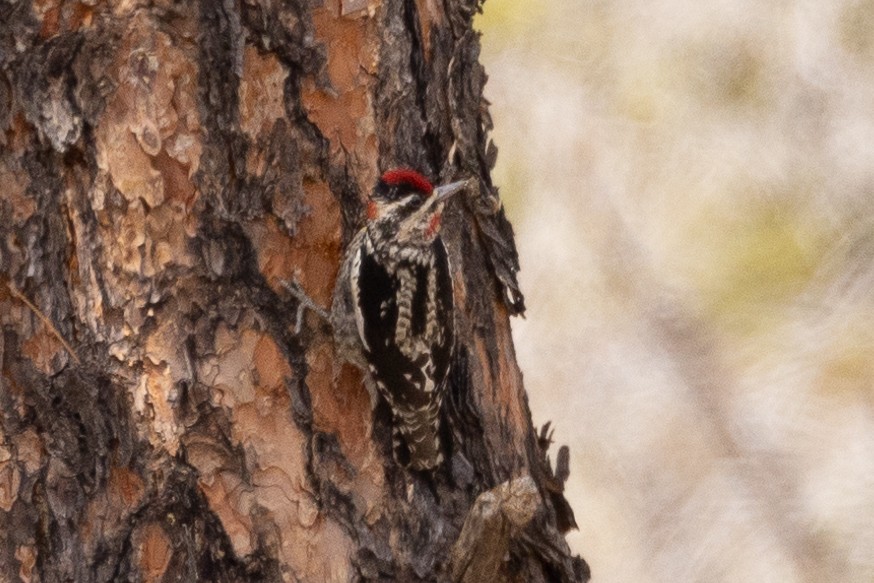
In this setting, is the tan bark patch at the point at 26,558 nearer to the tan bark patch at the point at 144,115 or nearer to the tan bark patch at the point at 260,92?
the tan bark patch at the point at 144,115

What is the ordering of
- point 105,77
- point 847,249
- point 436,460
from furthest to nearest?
1. point 847,249
2. point 436,460
3. point 105,77

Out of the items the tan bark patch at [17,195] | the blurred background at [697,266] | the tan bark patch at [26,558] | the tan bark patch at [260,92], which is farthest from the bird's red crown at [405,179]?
the blurred background at [697,266]

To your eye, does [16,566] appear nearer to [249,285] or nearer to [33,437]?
[33,437]

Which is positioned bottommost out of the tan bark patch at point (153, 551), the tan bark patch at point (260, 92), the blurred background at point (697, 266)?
the tan bark patch at point (153, 551)

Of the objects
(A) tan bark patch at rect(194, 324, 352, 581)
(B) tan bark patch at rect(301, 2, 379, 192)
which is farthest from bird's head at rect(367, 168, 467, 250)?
(A) tan bark patch at rect(194, 324, 352, 581)

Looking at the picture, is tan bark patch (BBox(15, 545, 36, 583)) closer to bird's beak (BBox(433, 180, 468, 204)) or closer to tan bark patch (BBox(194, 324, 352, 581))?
tan bark patch (BBox(194, 324, 352, 581))

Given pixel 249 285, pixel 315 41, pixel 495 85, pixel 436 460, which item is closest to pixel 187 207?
pixel 249 285

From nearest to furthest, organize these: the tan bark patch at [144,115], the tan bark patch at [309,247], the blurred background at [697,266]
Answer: the tan bark patch at [144,115], the tan bark patch at [309,247], the blurred background at [697,266]
